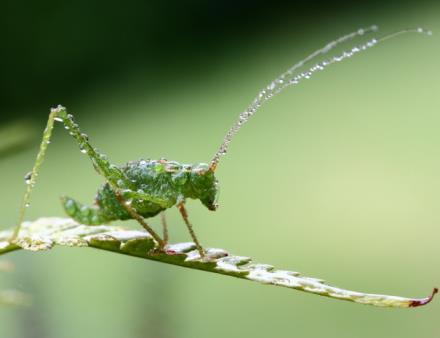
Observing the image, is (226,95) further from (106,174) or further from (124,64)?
(106,174)

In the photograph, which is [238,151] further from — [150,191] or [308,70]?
[308,70]

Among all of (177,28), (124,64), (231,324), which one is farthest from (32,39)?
(231,324)

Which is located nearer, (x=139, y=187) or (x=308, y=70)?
(x=308, y=70)

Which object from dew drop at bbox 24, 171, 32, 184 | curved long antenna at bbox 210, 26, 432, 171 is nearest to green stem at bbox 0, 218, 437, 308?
dew drop at bbox 24, 171, 32, 184

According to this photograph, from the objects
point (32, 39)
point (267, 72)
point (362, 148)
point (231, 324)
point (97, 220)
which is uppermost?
point (32, 39)

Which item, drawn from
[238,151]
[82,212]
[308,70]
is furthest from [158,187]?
[238,151]

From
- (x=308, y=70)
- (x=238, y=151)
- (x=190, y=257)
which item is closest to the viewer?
(x=190, y=257)
